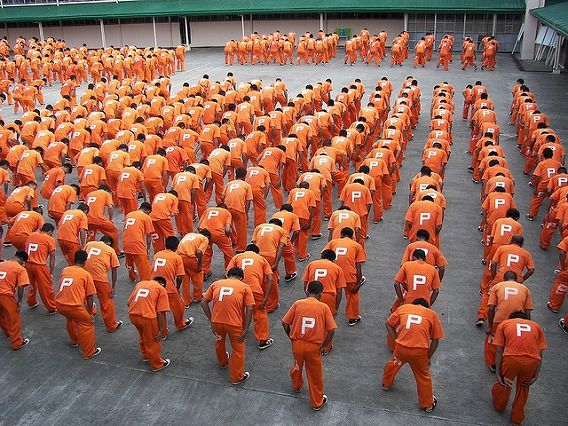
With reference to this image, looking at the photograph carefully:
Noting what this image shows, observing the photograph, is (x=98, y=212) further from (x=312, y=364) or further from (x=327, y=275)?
(x=312, y=364)

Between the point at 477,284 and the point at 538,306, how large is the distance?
934 mm

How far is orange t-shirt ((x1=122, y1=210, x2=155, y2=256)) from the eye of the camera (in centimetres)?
862

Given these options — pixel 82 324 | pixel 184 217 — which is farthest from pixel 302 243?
pixel 82 324

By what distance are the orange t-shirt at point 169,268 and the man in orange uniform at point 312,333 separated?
1.95 metres

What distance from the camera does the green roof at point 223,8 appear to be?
29203 millimetres

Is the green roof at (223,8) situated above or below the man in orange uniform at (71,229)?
above

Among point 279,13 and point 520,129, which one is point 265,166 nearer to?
point 520,129

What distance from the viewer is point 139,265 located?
349 inches

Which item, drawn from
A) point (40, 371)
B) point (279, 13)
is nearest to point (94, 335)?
point (40, 371)

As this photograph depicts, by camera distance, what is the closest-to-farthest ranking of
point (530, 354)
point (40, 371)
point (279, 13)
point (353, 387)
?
point (530, 354) → point (353, 387) → point (40, 371) → point (279, 13)

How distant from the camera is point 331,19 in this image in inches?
1294

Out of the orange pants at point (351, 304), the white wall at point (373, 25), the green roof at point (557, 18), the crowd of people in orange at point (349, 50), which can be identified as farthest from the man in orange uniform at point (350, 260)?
the white wall at point (373, 25)

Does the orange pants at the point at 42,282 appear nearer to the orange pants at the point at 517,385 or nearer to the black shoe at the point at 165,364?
the black shoe at the point at 165,364

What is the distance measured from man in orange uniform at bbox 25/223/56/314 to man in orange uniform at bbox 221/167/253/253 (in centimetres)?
279
